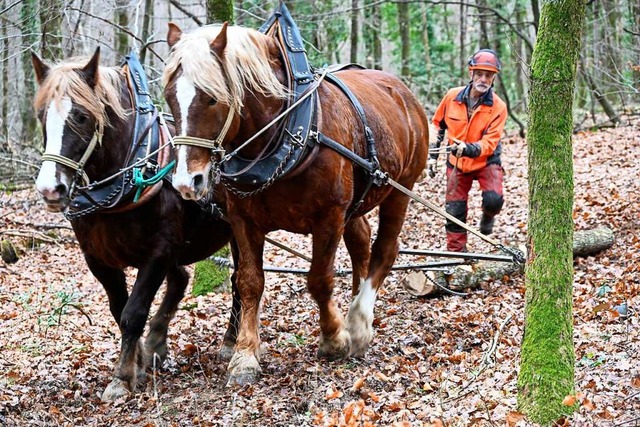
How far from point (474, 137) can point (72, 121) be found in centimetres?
488

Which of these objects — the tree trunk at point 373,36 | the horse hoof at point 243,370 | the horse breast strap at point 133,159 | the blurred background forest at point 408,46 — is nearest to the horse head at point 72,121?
the horse breast strap at point 133,159

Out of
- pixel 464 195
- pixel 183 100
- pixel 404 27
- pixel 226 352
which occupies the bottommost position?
pixel 226 352

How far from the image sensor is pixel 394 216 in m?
6.73

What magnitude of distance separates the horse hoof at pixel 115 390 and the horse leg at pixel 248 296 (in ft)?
2.54

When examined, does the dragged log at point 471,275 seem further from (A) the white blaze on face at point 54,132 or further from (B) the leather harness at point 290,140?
(A) the white blaze on face at point 54,132

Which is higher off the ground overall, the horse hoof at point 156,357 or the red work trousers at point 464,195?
the red work trousers at point 464,195

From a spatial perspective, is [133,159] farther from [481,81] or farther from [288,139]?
[481,81]

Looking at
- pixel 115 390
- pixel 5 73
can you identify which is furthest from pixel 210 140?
pixel 5 73

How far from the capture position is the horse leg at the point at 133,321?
544 centimetres

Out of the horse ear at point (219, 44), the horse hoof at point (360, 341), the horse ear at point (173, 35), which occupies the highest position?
the horse ear at point (173, 35)

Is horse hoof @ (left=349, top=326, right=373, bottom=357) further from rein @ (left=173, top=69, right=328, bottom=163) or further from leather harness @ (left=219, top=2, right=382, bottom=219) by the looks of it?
rein @ (left=173, top=69, right=328, bottom=163)

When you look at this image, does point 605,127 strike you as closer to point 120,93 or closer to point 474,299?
point 474,299

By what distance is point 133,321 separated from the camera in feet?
17.9

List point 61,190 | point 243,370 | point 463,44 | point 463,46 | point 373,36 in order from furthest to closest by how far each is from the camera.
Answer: point 373,36, point 463,44, point 463,46, point 243,370, point 61,190
